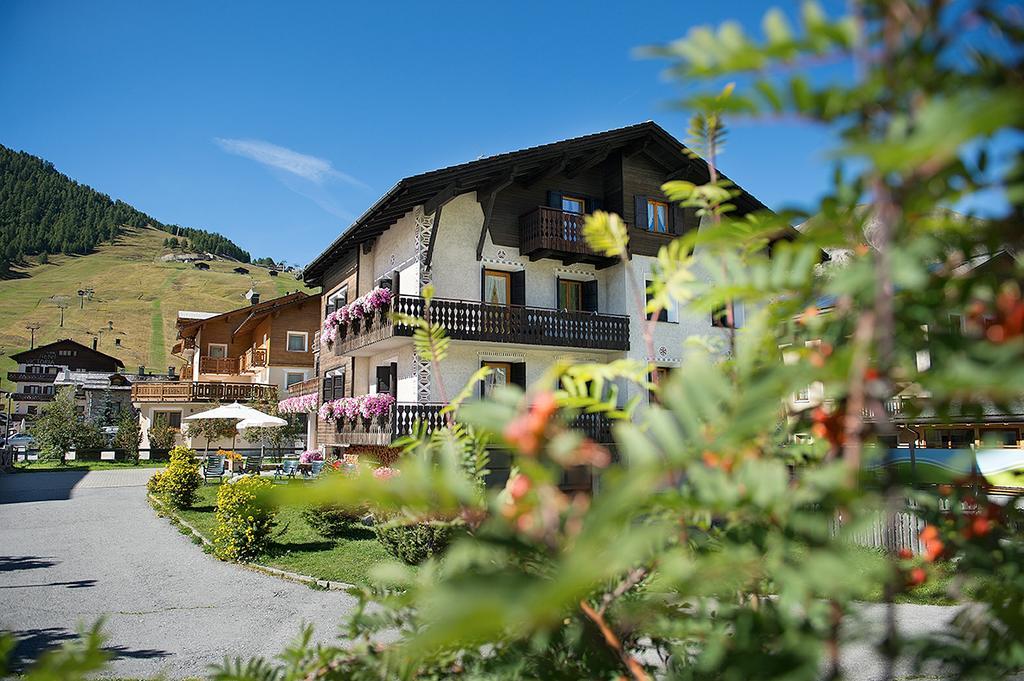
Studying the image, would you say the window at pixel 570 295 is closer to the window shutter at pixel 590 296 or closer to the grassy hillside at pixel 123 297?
the window shutter at pixel 590 296

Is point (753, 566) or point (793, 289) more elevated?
point (793, 289)

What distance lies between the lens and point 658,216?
2102 cm

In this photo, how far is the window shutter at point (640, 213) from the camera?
66.5 feet

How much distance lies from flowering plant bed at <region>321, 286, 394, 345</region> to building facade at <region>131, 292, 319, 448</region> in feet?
53.3

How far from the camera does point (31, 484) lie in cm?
2839

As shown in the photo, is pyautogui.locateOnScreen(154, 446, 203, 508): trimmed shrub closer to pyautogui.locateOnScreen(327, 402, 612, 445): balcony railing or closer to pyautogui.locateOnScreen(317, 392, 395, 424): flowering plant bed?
pyautogui.locateOnScreen(317, 392, 395, 424): flowering plant bed

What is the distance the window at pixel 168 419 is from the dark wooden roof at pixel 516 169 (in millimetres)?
27763

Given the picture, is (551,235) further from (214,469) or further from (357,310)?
(214,469)

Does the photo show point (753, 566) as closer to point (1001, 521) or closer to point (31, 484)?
point (1001, 521)

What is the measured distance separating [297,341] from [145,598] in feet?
97.5

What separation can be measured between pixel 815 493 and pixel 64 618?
11073 millimetres

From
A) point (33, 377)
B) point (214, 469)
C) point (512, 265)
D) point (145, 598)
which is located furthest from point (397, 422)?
point (33, 377)

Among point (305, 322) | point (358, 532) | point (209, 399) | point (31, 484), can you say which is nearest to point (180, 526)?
point (358, 532)

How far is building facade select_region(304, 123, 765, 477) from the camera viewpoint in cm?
1795
